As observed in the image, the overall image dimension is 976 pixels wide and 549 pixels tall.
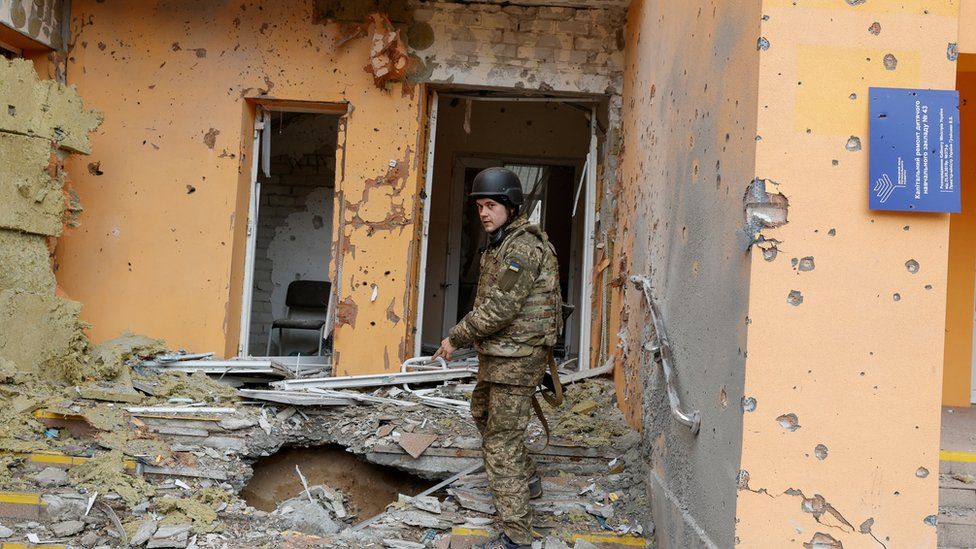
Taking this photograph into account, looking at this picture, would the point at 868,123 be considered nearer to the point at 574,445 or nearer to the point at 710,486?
the point at 710,486

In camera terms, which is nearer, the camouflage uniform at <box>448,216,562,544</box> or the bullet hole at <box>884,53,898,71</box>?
the bullet hole at <box>884,53,898,71</box>

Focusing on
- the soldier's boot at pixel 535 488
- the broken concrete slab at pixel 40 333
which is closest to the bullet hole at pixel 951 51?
the soldier's boot at pixel 535 488

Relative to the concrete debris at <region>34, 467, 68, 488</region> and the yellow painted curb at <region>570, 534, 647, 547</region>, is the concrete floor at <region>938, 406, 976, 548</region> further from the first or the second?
the concrete debris at <region>34, 467, 68, 488</region>

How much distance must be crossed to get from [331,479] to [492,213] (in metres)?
2.20

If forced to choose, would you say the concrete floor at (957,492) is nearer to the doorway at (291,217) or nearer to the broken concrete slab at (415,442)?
the broken concrete slab at (415,442)

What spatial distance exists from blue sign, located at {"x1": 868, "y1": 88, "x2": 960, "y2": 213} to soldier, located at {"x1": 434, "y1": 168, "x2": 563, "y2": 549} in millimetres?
1660

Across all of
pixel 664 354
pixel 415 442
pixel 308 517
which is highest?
pixel 664 354

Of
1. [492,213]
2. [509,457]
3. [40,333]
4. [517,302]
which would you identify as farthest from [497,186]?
[40,333]

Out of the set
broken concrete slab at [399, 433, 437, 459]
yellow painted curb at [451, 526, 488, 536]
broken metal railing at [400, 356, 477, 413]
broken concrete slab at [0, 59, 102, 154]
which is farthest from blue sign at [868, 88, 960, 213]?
broken concrete slab at [0, 59, 102, 154]

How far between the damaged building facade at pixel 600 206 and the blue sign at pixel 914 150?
0.19ft

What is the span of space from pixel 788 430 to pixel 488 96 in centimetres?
460

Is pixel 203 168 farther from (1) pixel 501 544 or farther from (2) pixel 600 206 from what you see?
(1) pixel 501 544

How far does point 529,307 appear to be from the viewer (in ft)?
12.9

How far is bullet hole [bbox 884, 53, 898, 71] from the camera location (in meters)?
2.72
